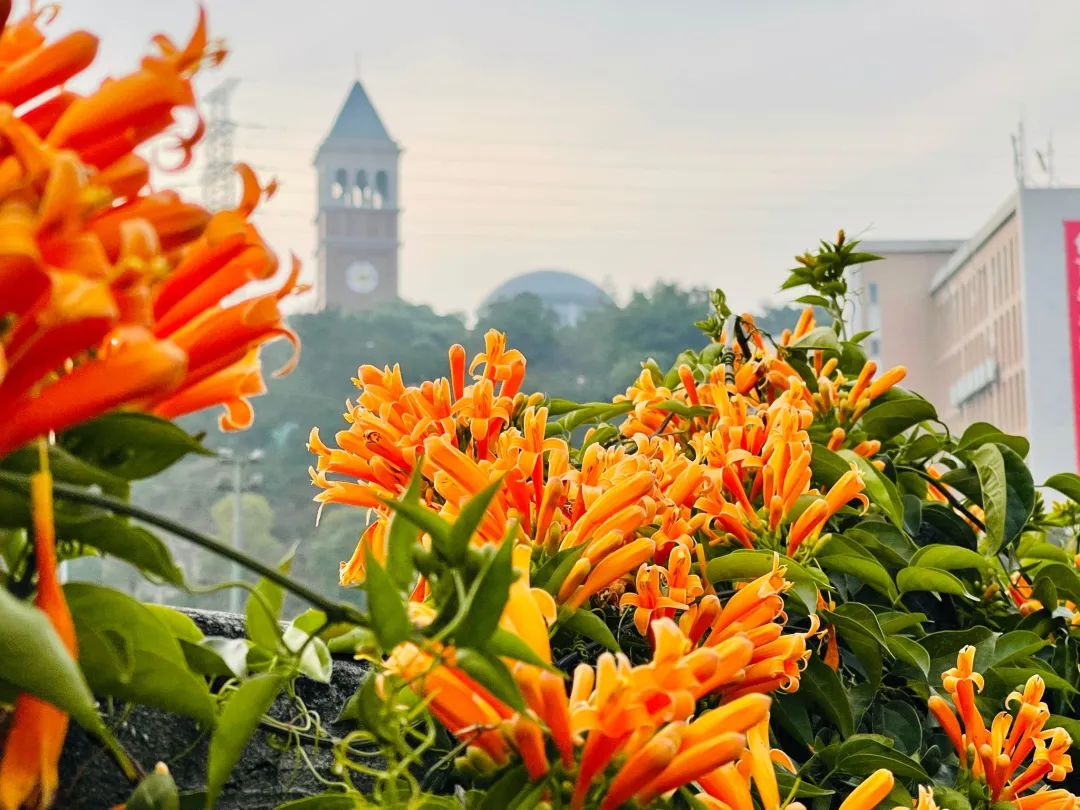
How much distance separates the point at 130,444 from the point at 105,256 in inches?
1.5

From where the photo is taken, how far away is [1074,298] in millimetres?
20406

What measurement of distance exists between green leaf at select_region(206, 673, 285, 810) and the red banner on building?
68.0ft

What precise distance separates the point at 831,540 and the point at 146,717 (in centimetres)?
→ 32

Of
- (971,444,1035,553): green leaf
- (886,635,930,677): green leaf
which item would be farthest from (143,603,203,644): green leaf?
(971,444,1035,553): green leaf

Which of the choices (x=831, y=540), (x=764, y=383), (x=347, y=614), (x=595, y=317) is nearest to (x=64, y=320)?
(x=347, y=614)

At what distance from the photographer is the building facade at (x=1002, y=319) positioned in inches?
785

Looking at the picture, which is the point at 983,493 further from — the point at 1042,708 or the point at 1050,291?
the point at 1050,291

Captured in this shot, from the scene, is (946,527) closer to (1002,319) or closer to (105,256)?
(105,256)

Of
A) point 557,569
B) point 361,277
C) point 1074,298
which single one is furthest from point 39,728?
point 361,277

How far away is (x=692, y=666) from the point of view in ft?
0.91

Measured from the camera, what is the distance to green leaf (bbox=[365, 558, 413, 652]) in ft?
0.79

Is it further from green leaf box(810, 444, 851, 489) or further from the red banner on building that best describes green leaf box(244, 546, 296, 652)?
the red banner on building

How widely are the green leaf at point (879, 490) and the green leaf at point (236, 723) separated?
15.3 inches

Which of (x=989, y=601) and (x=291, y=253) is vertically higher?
(x=291, y=253)
